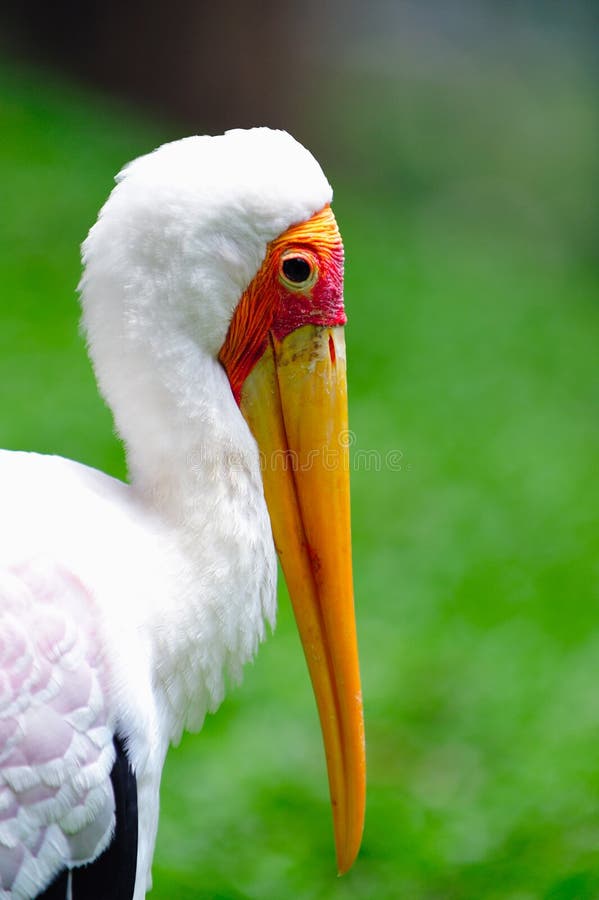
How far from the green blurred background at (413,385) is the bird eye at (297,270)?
167cm

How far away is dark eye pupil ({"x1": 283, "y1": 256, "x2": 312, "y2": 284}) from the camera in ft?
7.41

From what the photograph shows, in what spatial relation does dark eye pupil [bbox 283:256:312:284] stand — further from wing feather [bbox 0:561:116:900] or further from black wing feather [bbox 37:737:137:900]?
black wing feather [bbox 37:737:137:900]

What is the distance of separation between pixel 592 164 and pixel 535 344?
3977mm

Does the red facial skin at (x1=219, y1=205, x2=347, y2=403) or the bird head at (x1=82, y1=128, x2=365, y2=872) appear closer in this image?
the bird head at (x1=82, y1=128, x2=365, y2=872)

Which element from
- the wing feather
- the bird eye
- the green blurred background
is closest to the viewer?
the wing feather

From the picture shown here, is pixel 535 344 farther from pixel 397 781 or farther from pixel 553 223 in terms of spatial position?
pixel 397 781

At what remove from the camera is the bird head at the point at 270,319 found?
7.07 feet

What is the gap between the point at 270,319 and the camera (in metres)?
2.31

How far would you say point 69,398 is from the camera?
6219mm

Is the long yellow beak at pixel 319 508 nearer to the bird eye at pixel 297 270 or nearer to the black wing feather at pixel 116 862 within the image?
the bird eye at pixel 297 270

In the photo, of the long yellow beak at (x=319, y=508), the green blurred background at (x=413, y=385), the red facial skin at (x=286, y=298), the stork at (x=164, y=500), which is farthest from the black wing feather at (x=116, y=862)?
the green blurred background at (x=413, y=385)

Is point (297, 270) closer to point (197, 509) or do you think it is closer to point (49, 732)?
point (197, 509)

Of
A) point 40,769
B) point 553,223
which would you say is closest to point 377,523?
point 40,769

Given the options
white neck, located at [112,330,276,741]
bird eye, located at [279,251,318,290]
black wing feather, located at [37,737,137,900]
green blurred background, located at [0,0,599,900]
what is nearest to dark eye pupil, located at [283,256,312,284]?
bird eye, located at [279,251,318,290]
